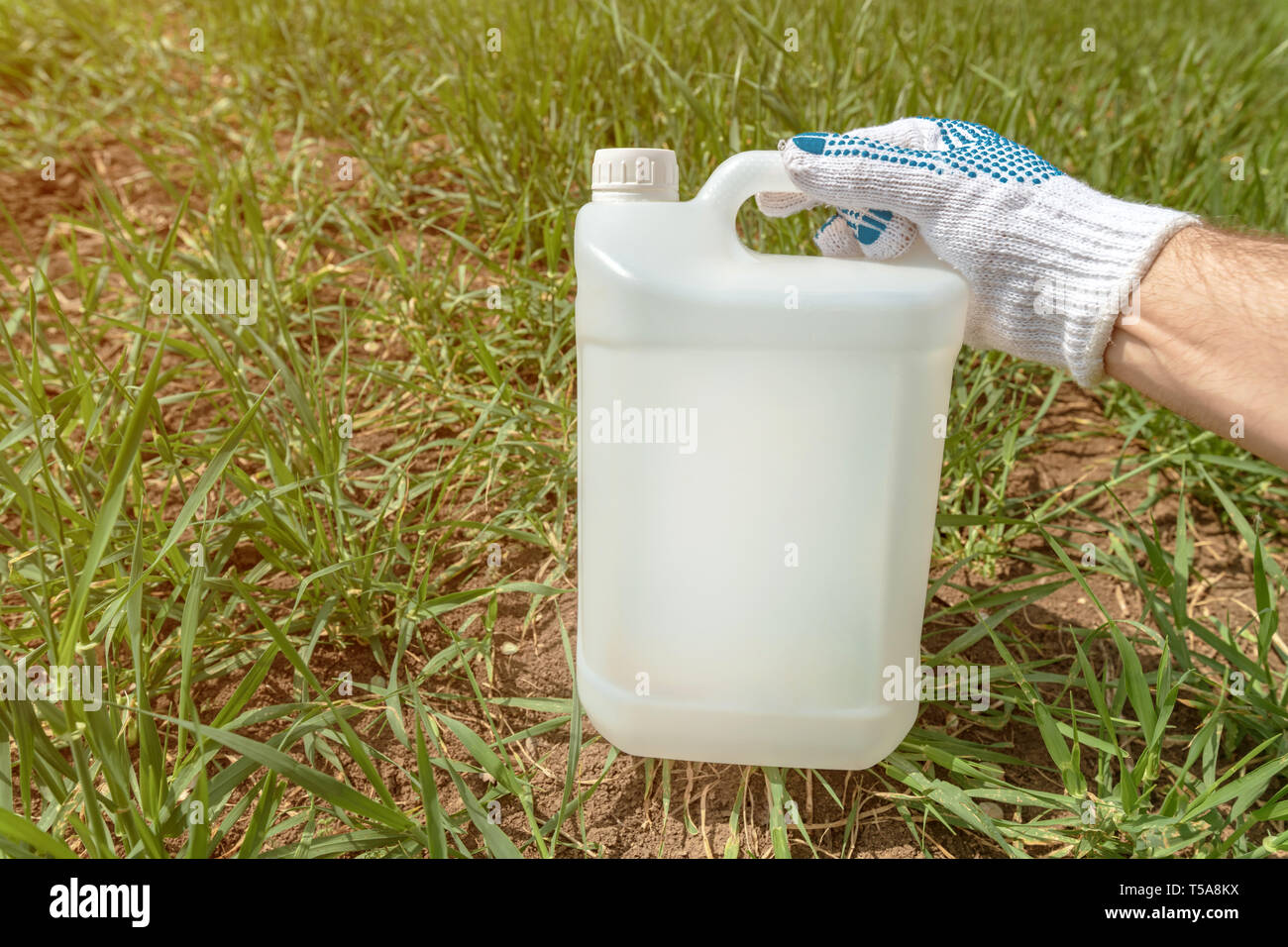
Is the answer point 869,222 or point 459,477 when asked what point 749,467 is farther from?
point 459,477

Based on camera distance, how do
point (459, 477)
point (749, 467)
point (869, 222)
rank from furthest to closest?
1. point (459, 477)
2. point (869, 222)
3. point (749, 467)

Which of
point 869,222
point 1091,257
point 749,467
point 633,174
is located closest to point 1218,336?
point 1091,257

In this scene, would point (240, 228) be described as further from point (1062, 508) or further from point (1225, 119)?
point (1225, 119)

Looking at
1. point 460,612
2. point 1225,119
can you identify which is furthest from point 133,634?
point 1225,119

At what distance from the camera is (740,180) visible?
41.7 inches

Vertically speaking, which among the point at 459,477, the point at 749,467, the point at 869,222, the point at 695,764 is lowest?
the point at 695,764

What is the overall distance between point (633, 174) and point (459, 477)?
0.69 metres

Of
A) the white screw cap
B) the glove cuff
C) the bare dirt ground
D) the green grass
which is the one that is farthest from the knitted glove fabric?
the bare dirt ground

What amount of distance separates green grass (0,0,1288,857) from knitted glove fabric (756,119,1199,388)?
0.37 metres

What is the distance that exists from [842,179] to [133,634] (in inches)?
39.7

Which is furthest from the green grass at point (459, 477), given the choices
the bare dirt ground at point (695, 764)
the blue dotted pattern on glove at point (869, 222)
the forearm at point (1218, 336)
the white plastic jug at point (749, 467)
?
the blue dotted pattern on glove at point (869, 222)

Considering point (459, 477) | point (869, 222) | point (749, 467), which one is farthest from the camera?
point (459, 477)

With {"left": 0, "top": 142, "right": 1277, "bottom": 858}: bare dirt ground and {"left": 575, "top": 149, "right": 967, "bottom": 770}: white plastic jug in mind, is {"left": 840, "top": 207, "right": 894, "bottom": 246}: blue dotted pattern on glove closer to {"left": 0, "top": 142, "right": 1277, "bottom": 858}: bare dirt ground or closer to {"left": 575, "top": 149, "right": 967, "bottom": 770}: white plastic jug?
{"left": 575, "top": 149, "right": 967, "bottom": 770}: white plastic jug
